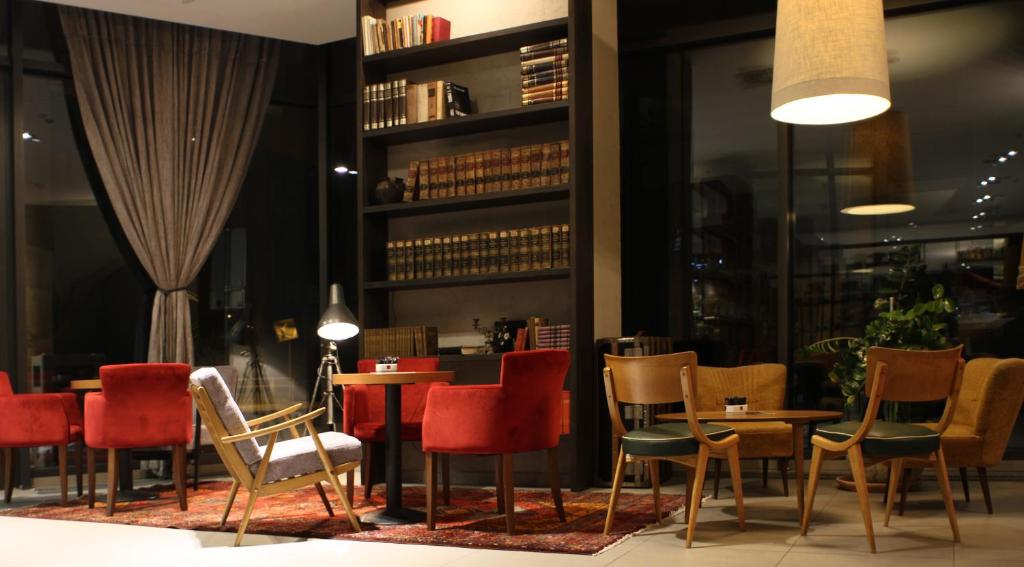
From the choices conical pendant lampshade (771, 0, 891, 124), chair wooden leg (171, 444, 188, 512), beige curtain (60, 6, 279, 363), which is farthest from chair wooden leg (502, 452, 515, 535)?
beige curtain (60, 6, 279, 363)

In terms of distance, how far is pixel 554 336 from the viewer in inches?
253

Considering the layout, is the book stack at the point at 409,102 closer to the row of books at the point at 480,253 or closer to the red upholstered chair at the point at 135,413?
the row of books at the point at 480,253

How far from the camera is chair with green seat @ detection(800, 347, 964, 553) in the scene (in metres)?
4.31

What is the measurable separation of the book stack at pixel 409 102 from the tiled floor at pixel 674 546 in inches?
128

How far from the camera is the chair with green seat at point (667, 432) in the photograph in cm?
442

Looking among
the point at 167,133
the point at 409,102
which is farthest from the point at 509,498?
the point at 167,133

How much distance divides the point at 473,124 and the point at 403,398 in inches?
76.8

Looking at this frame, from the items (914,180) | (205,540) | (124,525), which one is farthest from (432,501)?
(914,180)

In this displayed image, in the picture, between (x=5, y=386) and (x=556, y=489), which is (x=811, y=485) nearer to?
(x=556, y=489)

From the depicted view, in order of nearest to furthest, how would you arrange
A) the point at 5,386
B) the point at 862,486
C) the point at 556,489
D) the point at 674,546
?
1. the point at 862,486
2. the point at 674,546
3. the point at 556,489
4. the point at 5,386

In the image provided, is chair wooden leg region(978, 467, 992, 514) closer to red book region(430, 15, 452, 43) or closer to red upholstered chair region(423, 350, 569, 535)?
red upholstered chair region(423, 350, 569, 535)

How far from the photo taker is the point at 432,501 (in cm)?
487

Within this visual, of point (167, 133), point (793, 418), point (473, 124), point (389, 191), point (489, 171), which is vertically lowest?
point (793, 418)

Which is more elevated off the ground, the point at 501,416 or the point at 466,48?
the point at 466,48
